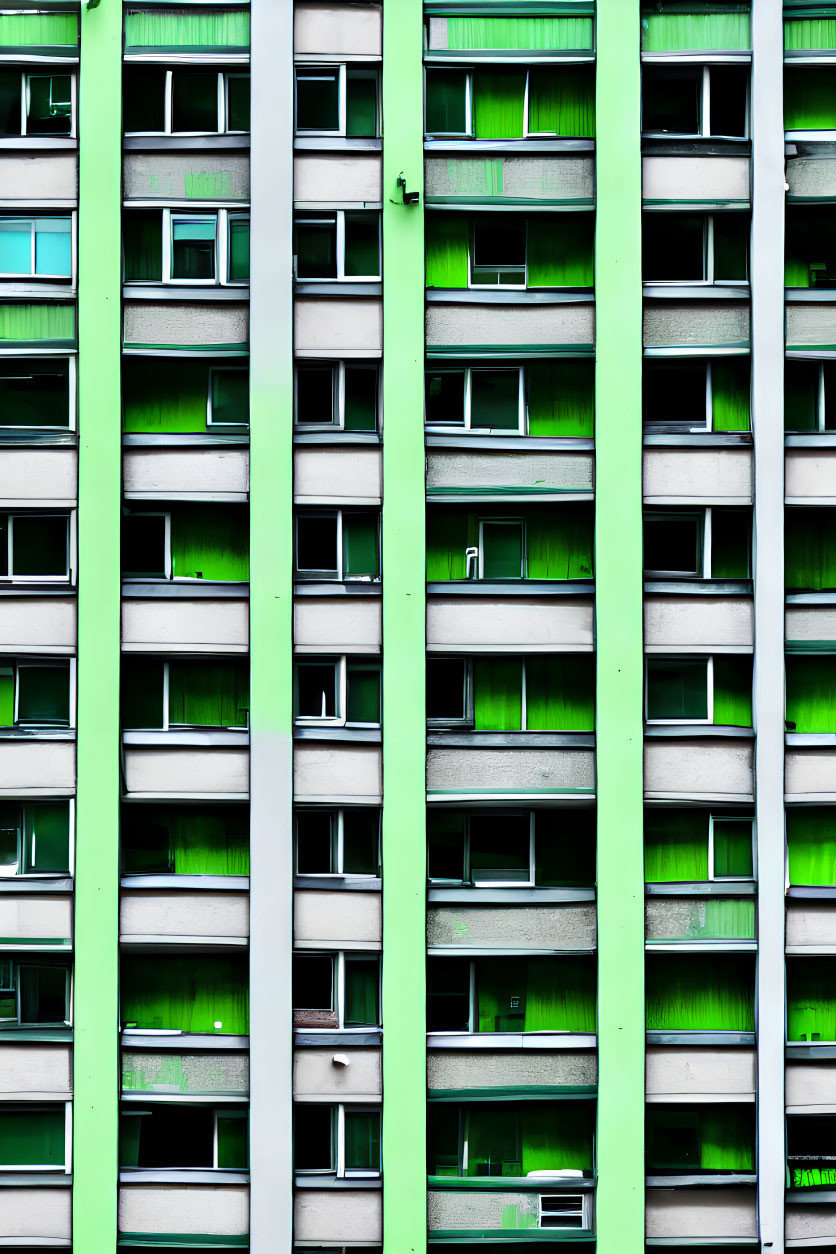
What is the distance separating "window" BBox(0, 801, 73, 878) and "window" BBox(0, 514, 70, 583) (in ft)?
12.4

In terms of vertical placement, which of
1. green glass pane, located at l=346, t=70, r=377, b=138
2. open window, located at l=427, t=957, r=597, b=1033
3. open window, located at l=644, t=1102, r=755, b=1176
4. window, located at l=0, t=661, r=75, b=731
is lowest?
open window, located at l=644, t=1102, r=755, b=1176

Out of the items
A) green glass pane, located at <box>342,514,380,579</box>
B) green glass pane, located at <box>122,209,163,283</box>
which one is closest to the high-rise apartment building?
green glass pane, located at <box>342,514,380,579</box>

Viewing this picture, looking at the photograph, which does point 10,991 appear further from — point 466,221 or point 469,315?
point 466,221

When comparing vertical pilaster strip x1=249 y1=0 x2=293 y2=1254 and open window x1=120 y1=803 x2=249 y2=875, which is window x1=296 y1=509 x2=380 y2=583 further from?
open window x1=120 y1=803 x2=249 y2=875

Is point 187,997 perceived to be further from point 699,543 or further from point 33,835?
point 699,543

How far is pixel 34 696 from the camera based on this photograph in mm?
15875

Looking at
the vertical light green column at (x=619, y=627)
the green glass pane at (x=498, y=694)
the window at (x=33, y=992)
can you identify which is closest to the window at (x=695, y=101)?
the vertical light green column at (x=619, y=627)

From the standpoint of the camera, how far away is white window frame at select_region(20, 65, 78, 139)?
52.4ft

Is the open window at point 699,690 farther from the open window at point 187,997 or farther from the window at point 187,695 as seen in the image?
the open window at point 187,997

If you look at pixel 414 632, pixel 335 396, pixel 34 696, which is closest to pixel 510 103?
pixel 335 396

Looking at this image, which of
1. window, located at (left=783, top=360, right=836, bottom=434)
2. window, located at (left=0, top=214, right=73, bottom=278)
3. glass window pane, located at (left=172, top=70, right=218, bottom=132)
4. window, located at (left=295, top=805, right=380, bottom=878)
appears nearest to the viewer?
window, located at (left=295, top=805, right=380, bottom=878)

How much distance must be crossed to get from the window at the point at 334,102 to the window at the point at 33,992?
14.2m

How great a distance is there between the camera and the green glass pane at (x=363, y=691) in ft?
52.0

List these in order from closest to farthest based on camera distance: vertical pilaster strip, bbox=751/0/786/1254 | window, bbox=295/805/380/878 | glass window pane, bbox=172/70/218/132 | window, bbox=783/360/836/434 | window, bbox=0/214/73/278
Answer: vertical pilaster strip, bbox=751/0/786/1254 < window, bbox=295/805/380/878 < window, bbox=0/214/73/278 < glass window pane, bbox=172/70/218/132 < window, bbox=783/360/836/434
